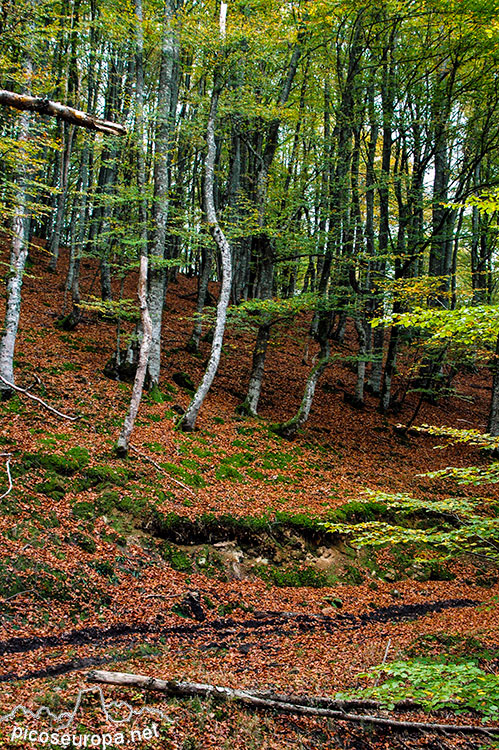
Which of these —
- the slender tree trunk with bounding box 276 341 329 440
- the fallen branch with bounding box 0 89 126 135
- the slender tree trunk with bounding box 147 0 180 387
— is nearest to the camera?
the fallen branch with bounding box 0 89 126 135

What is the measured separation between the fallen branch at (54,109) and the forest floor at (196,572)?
8.68 ft

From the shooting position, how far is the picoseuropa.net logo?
12.8ft

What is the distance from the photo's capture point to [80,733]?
160 inches

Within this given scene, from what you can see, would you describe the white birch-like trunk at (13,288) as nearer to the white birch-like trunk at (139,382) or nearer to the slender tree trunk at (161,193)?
the white birch-like trunk at (139,382)

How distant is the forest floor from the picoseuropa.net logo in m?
0.06

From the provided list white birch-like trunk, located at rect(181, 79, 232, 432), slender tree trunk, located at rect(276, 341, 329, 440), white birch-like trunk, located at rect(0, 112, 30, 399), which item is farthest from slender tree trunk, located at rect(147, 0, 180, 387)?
slender tree trunk, located at rect(276, 341, 329, 440)

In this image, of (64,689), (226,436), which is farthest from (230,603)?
(226,436)

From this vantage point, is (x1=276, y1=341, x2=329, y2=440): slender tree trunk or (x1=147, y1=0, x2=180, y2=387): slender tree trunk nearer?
(x1=147, y1=0, x2=180, y2=387): slender tree trunk

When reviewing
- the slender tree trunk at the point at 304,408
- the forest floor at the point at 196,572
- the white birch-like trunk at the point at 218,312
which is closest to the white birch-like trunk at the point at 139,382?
the forest floor at the point at 196,572

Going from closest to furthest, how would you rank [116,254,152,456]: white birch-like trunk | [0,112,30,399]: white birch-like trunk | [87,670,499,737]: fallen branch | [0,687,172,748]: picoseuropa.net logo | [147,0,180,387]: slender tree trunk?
[0,687,172,748]: picoseuropa.net logo, [87,670,499,737]: fallen branch, [0,112,30,399]: white birch-like trunk, [116,254,152,456]: white birch-like trunk, [147,0,180,387]: slender tree trunk

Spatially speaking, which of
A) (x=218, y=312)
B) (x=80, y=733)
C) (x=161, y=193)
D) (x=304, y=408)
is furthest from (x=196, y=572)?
(x=161, y=193)

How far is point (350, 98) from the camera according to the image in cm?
1493

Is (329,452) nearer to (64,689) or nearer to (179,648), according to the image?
(179,648)

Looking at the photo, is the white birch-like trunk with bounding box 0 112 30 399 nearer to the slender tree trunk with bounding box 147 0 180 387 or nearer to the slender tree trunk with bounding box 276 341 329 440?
the slender tree trunk with bounding box 147 0 180 387
